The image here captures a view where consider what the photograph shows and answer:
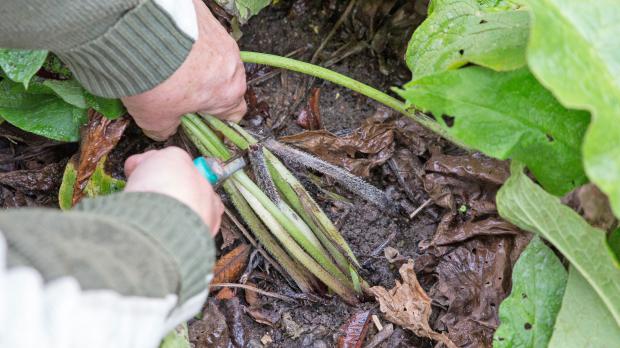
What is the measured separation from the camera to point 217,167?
150 cm

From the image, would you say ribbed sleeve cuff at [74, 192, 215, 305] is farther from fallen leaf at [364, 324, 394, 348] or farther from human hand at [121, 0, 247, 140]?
fallen leaf at [364, 324, 394, 348]

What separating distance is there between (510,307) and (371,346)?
37 centimetres

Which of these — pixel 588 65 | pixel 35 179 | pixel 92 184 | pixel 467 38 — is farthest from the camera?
pixel 35 179

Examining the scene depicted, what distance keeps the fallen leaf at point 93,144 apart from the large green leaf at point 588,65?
3.42 feet

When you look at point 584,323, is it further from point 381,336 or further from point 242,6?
point 242,6

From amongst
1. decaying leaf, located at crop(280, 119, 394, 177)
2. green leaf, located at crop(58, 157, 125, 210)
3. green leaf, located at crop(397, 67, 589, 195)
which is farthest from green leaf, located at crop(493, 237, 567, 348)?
green leaf, located at crop(58, 157, 125, 210)

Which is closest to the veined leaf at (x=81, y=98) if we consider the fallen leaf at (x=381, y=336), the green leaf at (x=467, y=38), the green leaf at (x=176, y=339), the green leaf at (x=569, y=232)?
the green leaf at (x=176, y=339)

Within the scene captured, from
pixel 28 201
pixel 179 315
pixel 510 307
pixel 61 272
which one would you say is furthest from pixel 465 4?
pixel 28 201

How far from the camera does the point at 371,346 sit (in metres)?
1.57

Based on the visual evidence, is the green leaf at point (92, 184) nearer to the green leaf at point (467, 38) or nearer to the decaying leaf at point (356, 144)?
the decaying leaf at point (356, 144)

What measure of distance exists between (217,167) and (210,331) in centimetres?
→ 39

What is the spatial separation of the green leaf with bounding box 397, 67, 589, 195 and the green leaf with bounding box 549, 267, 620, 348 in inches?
8.2

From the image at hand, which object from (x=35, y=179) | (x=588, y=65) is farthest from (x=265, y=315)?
(x=588, y=65)

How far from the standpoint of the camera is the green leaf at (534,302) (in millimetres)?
1321
